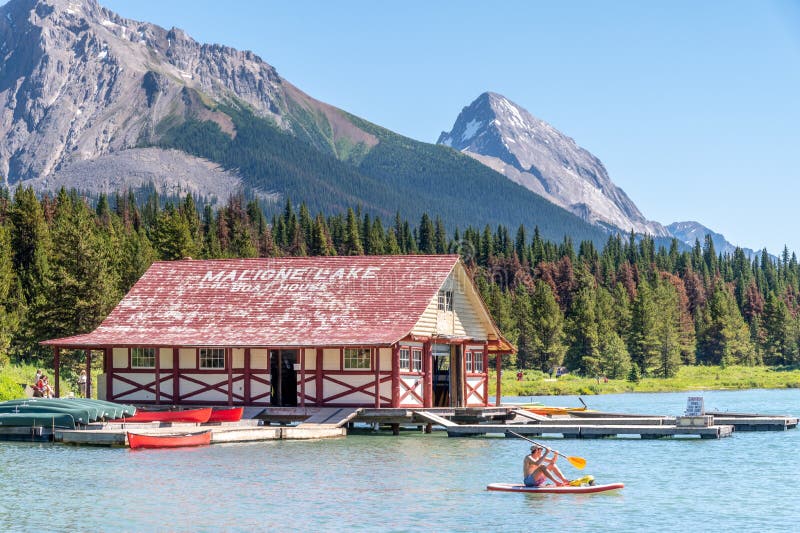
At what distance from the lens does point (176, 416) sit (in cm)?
4350

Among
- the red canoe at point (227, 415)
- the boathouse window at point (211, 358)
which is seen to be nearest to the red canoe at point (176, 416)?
the red canoe at point (227, 415)

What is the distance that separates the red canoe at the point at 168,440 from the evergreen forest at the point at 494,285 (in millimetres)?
29240

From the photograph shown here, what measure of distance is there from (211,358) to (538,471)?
20923 mm

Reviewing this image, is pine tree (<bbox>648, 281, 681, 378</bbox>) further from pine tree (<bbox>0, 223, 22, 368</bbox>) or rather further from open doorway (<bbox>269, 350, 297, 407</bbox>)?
open doorway (<bbox>269, 350, 297, 407</bbox>)

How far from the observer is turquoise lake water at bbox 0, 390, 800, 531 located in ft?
81.8

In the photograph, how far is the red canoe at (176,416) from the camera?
43.4 metres

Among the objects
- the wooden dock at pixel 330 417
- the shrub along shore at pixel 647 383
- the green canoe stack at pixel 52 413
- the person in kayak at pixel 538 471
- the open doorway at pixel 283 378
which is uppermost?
the open doorway at pixel 283 378

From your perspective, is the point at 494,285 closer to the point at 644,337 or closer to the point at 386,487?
the point at 644,337

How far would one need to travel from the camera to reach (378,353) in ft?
144

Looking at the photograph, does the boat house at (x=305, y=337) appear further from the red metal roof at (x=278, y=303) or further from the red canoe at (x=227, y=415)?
the red canoe at (x=227, y=415)

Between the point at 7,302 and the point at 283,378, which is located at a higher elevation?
the point at 7,302

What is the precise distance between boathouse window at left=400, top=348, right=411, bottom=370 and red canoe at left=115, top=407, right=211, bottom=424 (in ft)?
24.4

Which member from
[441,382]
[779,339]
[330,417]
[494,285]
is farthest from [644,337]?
[330,417]

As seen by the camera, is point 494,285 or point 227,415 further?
point 494,285
